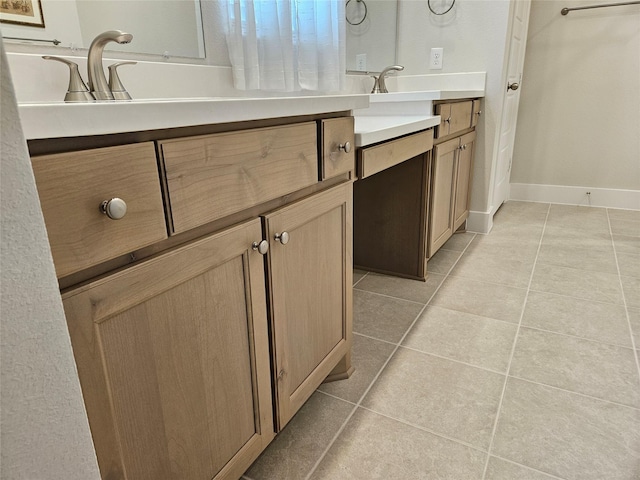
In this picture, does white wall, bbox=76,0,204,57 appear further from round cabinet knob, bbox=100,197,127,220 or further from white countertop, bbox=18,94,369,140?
round cabinet knob, bbox=100,197,127,220

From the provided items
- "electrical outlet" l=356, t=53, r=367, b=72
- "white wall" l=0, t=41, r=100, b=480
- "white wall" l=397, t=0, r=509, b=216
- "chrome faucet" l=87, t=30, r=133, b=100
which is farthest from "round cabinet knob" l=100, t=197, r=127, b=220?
"white wall" l=397, t=0, r=509, b=216

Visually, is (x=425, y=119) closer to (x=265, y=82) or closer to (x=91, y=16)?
(x=265, y=82)

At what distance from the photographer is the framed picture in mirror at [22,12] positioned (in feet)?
2.95

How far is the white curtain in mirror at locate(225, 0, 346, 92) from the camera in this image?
140 cm

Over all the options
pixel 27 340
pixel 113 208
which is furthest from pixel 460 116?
pixel 27 340

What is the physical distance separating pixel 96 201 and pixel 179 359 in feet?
0.97

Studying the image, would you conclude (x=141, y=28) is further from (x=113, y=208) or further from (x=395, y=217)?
(x=395, y=217)

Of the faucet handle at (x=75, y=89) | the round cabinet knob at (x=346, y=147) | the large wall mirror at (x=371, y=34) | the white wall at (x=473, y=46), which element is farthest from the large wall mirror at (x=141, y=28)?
the white wall at (x=473, y=46)

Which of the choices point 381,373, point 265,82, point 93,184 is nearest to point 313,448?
point 381,373

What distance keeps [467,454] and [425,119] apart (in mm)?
1177

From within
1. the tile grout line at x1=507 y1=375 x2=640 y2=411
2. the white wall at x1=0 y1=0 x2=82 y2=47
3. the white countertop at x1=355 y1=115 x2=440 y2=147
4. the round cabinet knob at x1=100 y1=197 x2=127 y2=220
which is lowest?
the tile grout line at x1=507 y1=375 x2=640 y2=411

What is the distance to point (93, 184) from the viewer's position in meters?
0.52

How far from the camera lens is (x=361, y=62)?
2434mm

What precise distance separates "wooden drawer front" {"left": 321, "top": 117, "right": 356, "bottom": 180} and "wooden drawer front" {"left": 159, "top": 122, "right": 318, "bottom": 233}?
52mm
